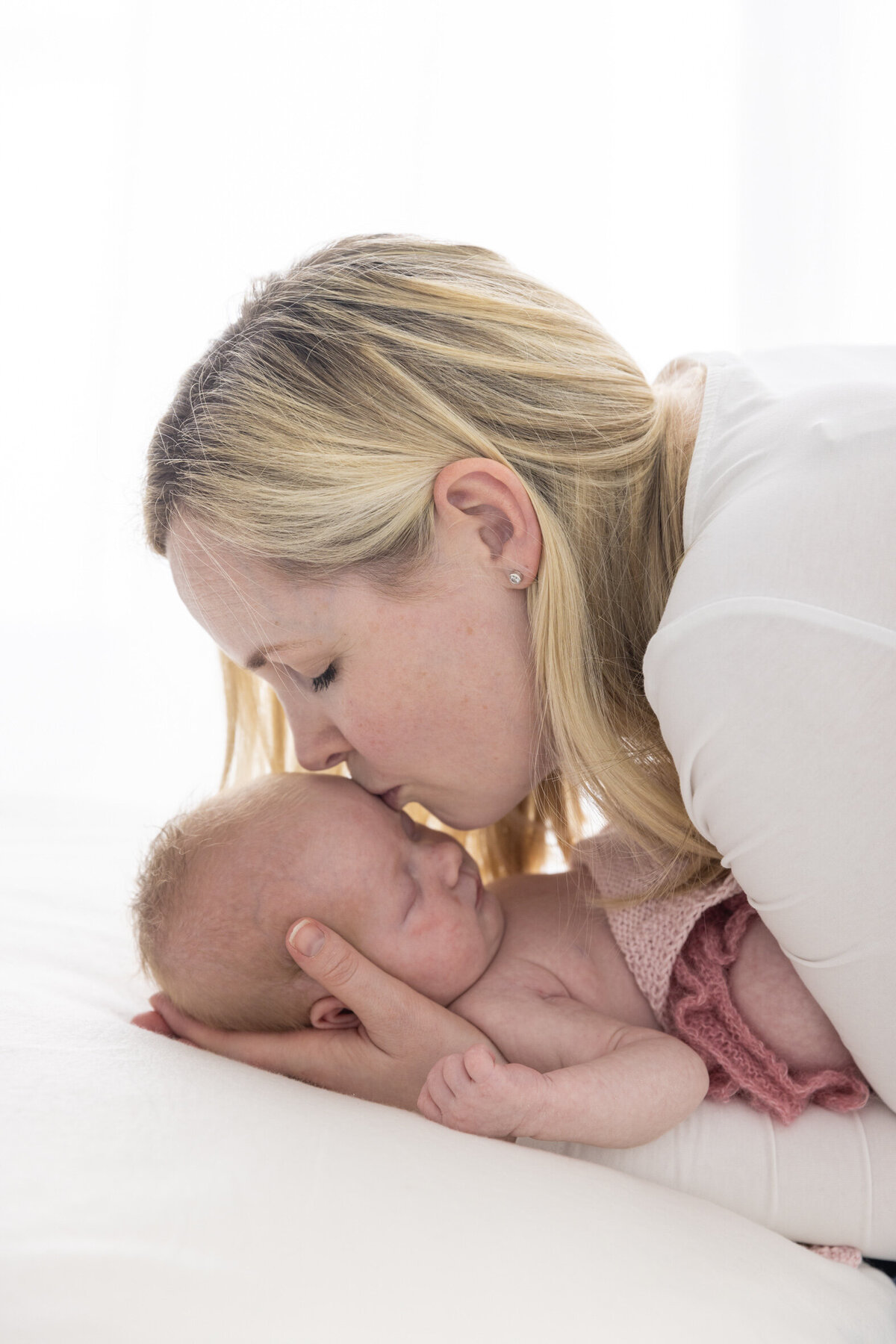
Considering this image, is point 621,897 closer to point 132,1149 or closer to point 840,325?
point 132,1149

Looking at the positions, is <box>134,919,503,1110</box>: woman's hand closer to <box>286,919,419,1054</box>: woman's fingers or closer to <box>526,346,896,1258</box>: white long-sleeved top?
<box>286,919,419,1054</box>: woman's fingers

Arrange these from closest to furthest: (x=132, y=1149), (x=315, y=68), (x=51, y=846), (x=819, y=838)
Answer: (x=132, y=1149), (x=819, y=838), (x=51, y=846), (x=315, y=68)

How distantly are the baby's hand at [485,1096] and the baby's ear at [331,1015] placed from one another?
0.21 m

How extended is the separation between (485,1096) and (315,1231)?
29 centimetres

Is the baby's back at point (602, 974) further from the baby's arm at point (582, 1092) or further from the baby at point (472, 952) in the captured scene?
the baby's arm at point (582, 1092)

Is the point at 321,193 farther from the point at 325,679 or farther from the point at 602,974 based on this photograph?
the point at 602,974

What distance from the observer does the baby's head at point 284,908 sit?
4.00 feet

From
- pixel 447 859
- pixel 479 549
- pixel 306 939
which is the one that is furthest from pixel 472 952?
pixel 479 549

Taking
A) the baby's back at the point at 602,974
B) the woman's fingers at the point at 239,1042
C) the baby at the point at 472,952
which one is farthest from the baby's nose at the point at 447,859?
the woman's fingers at the point at 239,1042

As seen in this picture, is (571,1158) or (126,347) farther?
(126,347)

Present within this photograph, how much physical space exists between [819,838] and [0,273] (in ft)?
8.58

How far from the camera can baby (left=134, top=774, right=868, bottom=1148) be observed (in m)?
1.17

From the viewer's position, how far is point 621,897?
1310 mm

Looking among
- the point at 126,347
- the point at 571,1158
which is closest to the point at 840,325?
the point at 126,347
